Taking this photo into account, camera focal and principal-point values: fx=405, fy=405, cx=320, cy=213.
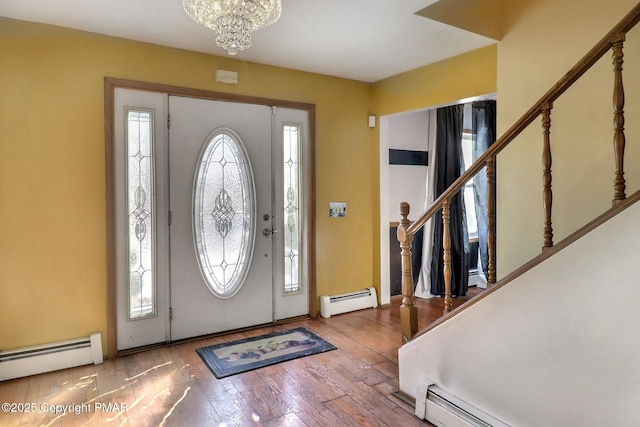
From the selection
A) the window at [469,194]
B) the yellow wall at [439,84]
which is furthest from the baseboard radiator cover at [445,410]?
the window at [469,194]

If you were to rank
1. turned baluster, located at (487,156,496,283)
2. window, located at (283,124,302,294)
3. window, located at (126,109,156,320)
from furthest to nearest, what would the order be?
window, located at (283,124,302,294), window, located at (126,109,156,320), turned baluster, located at (487,156,496,283)

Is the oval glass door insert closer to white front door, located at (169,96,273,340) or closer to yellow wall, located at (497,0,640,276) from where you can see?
white front door, located at (169,96,273,340)

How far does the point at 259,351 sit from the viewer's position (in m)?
3.43

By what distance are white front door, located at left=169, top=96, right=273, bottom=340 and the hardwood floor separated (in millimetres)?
483

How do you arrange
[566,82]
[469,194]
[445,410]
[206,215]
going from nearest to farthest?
[566,82] < [445,410] < [206,215] < [469,194]

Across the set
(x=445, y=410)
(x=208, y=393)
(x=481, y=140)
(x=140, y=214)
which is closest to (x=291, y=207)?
(x=140, y=214)

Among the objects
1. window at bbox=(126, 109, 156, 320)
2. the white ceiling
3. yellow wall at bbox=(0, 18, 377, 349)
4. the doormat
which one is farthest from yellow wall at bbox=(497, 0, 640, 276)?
window at bbox=(126, 109, 156, 320)

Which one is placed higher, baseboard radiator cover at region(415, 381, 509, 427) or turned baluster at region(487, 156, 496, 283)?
turned baluster at region(487, 156, 496, 283)

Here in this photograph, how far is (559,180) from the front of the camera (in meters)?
2.80

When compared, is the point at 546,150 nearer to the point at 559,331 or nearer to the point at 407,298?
the point at 559,331

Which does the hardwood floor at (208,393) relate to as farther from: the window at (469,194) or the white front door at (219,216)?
the window at (469,194)

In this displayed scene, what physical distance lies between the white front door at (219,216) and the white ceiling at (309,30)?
1.84 ft

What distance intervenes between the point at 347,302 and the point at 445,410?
7.44ft

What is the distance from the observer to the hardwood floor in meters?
2.44
